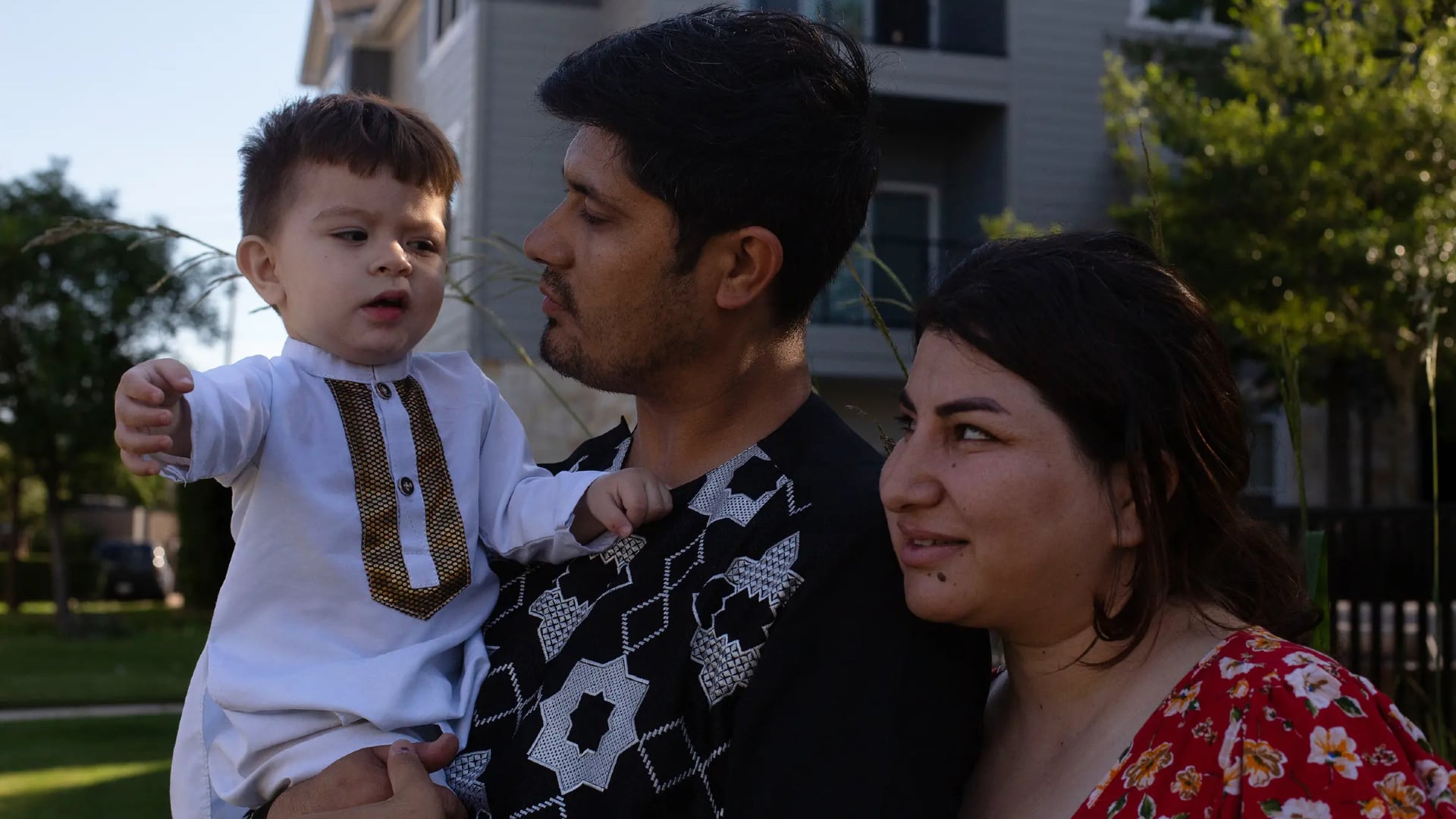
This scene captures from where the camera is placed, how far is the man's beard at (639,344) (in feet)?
6.97

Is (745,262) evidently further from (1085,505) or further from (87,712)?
(87,712)

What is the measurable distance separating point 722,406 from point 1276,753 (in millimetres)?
941

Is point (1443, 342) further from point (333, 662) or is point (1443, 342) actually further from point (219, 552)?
point (219, 552)

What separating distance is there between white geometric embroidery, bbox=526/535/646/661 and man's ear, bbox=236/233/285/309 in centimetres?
70

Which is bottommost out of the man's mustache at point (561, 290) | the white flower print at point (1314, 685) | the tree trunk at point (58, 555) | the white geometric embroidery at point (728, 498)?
the tree trunk at point (58, 555)

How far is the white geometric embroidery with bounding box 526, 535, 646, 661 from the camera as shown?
2.05 m

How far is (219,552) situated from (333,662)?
24.7 metres

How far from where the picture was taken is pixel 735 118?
208cm

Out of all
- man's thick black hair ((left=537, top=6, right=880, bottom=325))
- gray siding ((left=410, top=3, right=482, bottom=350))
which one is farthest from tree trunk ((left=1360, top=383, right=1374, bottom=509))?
man's thick black hair ((left=537, top=6, right=880, bottom=325))

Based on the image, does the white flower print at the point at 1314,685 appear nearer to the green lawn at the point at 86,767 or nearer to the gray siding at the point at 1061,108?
the green lawn at the point at 86,767

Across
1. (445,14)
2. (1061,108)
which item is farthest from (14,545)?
(1061,108)

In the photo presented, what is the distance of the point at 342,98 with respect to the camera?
244 cm

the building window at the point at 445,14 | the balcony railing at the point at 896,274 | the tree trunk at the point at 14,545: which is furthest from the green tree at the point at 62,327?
the balcony railing at the point at 896,274

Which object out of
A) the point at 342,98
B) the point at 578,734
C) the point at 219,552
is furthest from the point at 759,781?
the point at 219,552
